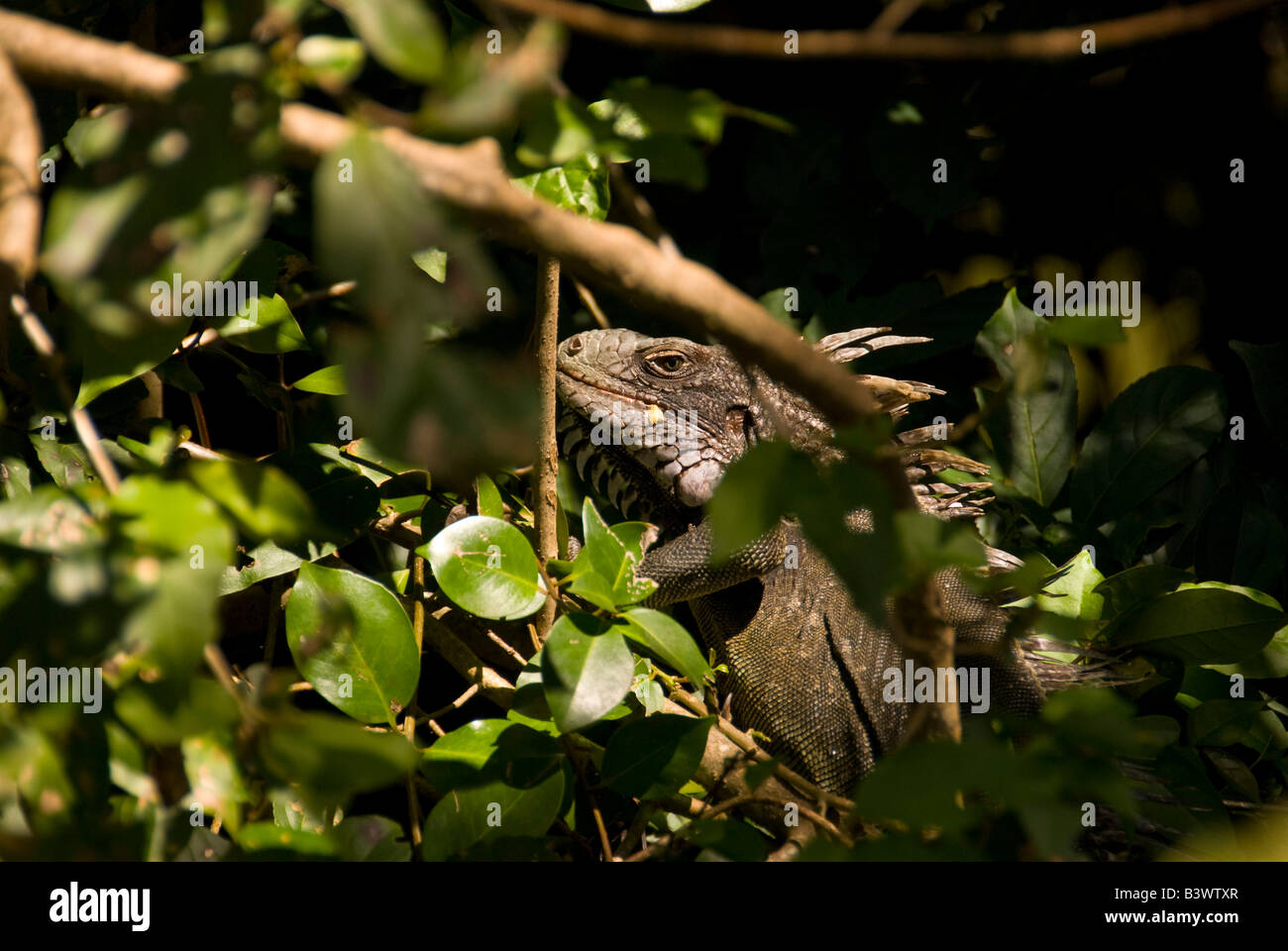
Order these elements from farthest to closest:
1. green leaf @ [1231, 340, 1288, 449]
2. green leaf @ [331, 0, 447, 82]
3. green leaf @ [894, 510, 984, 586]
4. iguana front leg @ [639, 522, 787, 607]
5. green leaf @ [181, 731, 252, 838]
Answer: green leaf @ [1231, 340, 1288, 449], iguana front leg @ [639, 522, 787, 607], green leaf @ [181, 731, 252, 838], green leaf @ [894, 510, 984, 586], green leaf @ [331, 0, 447, 82]

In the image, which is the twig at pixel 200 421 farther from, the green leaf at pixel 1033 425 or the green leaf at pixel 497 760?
the green leaf at pixel 1033 425

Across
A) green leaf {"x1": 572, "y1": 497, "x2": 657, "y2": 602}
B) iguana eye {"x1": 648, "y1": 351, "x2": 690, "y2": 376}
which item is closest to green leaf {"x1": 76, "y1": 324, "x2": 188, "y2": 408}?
green leaf {"x1": 572, "y1": 497, "x2": 657, "y2": 602}

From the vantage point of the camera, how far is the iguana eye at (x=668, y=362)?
2.65 m

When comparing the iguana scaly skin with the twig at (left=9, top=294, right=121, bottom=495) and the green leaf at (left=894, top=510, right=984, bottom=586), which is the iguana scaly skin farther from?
the twig at (left=9, top=294, right=121, bottom=495)

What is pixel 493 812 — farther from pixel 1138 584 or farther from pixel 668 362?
pixel 1138 584

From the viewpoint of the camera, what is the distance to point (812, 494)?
36.4 inches

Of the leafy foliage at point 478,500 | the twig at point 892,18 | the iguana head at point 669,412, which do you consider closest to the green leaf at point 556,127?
the leafy foliage at point 478,500

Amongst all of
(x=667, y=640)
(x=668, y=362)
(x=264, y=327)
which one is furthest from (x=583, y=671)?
(x=668, y=362)

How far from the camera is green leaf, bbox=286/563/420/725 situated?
1621mm

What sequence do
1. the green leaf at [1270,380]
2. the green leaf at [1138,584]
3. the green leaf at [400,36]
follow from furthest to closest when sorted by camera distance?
the green leaf at [1270,380], the green leaf at [1138,584], the green leaf at [400,36]

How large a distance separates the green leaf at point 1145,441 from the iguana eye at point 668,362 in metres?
1.13

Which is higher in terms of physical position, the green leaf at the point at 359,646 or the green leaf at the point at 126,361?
the green leaf at the point at 126,361

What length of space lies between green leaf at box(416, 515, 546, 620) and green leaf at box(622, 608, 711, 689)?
0.20m

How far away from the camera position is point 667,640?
1.57 metres
